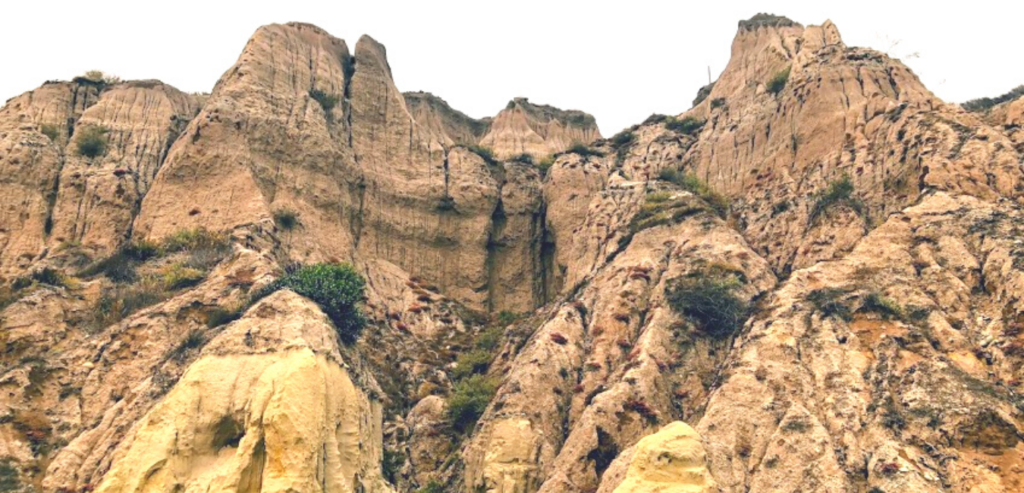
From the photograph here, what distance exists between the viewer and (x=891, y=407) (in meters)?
26.4

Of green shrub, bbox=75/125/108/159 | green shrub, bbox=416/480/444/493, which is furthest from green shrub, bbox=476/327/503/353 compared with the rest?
green shrub, bbox=75/125/108/159

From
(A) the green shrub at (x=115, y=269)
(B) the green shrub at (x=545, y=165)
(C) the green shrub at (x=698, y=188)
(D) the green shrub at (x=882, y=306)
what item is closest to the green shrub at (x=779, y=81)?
(C) the green shrub at (x=698, y=188)

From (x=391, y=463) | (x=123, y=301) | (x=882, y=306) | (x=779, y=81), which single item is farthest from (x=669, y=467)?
(x=779, y=81)

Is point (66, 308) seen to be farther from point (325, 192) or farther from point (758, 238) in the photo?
point (758, 238)

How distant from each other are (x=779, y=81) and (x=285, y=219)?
29654 mm

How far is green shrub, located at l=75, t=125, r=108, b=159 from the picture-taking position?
1919 inches

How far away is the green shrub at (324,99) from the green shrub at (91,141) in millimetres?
12341

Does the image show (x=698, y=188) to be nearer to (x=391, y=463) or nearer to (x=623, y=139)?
(x=623, y=139)

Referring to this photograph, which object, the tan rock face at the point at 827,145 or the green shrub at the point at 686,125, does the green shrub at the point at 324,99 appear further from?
the tan rock face at the point at 827,145

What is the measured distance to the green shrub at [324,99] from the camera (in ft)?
178

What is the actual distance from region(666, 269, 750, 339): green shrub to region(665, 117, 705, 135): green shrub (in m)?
23.2

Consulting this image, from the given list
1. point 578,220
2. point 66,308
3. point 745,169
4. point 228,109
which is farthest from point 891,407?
point 228,109

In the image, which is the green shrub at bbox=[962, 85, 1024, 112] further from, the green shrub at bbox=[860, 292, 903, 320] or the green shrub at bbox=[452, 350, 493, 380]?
the green shrub at bbox=[452, 350, 493, 380]

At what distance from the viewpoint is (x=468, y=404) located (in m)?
38.7
